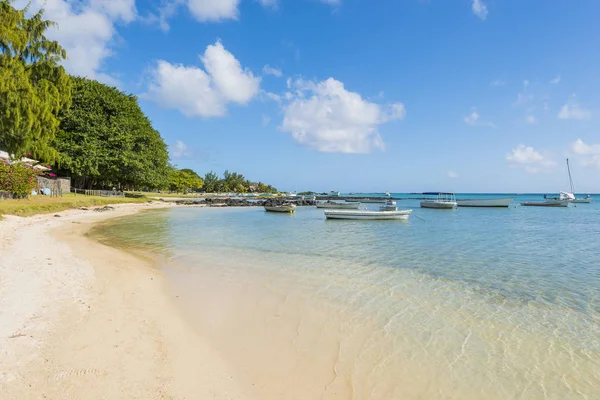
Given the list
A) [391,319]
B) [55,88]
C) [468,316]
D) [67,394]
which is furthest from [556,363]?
[55,88]

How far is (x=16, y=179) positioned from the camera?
24609 millimetres

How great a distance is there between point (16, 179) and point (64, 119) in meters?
24.6

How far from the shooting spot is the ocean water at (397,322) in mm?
4676

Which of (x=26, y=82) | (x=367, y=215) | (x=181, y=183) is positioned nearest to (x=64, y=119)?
(x=26, y=82)

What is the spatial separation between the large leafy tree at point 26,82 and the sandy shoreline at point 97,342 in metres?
14.4

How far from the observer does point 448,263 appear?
13195 mm

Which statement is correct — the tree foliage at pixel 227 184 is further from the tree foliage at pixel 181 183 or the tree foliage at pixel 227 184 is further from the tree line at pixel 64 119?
the tree line at pixel 64 119

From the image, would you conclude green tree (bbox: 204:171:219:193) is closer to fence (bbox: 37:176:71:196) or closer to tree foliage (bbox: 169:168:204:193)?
tree foliage (bbox: 169:168:204:193)

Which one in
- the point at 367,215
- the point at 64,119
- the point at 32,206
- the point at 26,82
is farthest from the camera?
the point at 64,119

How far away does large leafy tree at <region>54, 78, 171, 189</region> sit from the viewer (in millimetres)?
43594

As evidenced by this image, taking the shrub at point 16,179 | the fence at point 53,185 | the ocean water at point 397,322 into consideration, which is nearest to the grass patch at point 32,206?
the shrub at point 16,179

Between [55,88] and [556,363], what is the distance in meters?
31.8

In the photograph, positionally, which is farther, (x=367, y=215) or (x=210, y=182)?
(x=210, y=182)

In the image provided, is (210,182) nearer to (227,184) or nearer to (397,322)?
(227,184)
